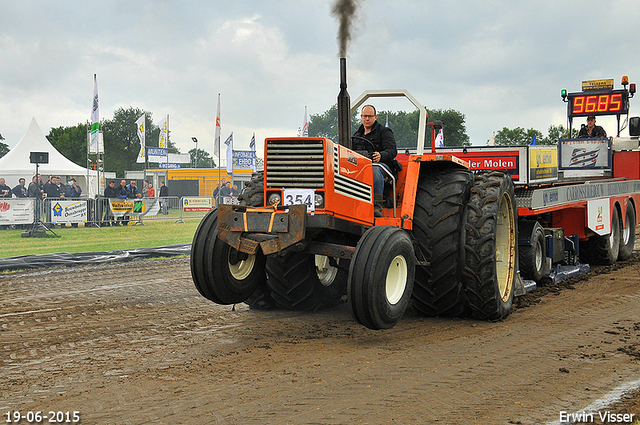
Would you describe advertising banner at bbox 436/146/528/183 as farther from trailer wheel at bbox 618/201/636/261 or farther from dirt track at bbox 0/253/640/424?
trailer wheel at bbox 618/201/636/261

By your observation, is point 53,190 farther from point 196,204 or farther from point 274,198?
point 274,198

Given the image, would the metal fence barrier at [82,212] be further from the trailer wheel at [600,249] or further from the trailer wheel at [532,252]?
the trailer wheel at [600,249]

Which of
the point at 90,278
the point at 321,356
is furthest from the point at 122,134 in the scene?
the point at 321,356

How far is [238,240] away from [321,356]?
1262 mm

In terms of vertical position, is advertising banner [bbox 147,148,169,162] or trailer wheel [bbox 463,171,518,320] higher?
advertising banner [bbox 147,148,169,162]

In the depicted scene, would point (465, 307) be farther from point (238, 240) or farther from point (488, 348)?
point (238, 240)

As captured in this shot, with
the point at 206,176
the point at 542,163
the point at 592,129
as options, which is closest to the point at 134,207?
the point at 592,129

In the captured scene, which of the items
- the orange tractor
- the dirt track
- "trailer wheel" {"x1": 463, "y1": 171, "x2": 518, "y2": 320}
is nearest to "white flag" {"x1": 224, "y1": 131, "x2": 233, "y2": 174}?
the dirt track

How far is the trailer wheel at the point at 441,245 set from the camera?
20.5 ft

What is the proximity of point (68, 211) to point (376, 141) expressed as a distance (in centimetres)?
Result: 1428

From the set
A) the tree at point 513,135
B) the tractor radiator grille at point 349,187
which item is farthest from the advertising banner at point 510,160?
the tree at point 513,135

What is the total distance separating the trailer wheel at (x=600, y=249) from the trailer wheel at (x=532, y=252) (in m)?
2.44

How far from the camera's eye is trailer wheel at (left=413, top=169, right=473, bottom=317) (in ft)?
20.5

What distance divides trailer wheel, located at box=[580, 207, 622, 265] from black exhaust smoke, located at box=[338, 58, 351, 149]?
6.54 m
